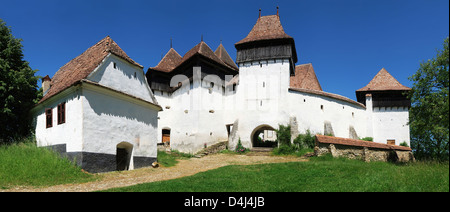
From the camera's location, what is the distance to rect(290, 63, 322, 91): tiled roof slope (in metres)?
28.1

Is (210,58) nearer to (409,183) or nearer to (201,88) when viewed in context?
(201,88)

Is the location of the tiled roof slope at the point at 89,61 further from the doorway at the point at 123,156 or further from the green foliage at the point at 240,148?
the green foliage at the point at 240,148

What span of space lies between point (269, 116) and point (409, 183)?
16.9 m

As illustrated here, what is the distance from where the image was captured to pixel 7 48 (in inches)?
590

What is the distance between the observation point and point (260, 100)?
2453 cm

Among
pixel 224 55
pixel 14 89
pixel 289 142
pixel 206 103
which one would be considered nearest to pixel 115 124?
pixel 14 89

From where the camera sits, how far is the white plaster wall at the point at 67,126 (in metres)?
12.3

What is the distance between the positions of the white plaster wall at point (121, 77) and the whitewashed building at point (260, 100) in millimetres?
10185

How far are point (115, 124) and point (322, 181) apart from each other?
9711mm

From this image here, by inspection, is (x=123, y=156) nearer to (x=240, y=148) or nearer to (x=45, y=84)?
(x=45, y=84)

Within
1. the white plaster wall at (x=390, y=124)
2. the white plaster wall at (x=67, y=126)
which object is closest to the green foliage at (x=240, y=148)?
the white plaster wall at (x=390, y=124)

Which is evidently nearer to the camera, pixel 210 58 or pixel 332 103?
pixel 332 103
